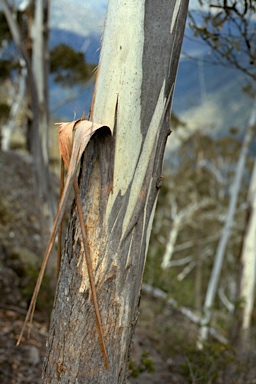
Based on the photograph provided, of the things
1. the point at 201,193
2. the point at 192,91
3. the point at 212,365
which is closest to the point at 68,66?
the point at 192,91

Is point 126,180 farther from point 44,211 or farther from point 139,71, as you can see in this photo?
point 44,211

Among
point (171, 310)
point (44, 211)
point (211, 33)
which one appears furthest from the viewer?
point (171, 310)

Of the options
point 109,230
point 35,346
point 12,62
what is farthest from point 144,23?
point 12,62

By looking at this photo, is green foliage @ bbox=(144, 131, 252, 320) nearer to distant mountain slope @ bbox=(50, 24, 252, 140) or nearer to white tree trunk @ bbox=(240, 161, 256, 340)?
distant mountain slope @ bbox=(50, 24, 252, 140)

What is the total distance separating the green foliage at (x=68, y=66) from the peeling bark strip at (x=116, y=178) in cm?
1208

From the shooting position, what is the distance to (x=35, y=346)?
3789 millimetres

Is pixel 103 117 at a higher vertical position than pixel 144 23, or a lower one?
lower

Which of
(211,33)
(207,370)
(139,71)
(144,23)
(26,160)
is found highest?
(26,160)

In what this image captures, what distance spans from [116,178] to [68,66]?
41.6 feet

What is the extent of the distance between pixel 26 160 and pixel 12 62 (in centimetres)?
373

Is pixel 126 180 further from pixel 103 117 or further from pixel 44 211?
pixel 44 211

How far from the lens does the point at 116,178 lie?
157 cm

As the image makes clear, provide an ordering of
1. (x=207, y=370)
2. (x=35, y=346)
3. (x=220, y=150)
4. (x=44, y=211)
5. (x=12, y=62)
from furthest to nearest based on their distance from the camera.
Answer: (x=220, y=150)
(x=12, y=62)
(x=44, y=211)
(x=35, y=346)
(x=207, y=370)

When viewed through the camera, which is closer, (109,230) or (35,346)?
(109,230)
